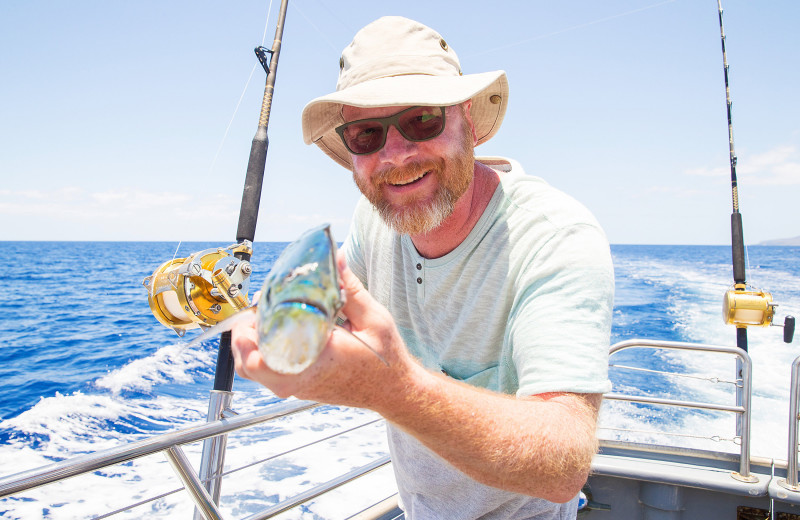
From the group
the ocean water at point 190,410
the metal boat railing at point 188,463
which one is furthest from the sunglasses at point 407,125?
the metal boat railing at point 188,463

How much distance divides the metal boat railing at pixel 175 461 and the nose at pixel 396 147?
110 centimetres

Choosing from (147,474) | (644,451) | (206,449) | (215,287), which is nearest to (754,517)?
(644,451)

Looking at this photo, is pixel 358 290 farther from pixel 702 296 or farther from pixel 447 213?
pixel 702 296

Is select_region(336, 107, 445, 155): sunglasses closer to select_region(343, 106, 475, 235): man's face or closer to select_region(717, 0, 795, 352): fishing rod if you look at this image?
select_region(343, 106, 475, 235): man's face

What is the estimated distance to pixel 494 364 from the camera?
59.0 inches

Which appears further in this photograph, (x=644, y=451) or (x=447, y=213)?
(x=644, y=451)

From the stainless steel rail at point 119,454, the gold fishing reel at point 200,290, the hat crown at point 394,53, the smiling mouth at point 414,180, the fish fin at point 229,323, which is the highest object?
the hat crown at point 394,53

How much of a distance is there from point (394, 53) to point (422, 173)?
1.34 ft

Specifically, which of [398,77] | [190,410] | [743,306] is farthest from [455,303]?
[190,410]

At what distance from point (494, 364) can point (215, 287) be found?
3.69ft

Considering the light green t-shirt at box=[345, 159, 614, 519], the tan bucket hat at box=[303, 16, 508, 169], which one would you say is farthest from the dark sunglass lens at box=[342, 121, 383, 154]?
the light green t-shirt at box=[345, 159, 614, 519]

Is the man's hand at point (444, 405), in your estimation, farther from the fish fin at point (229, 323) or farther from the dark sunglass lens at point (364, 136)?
the dark sunglass lens at point (364, 136)

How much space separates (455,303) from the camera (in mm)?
1549

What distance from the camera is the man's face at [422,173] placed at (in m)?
1.55
